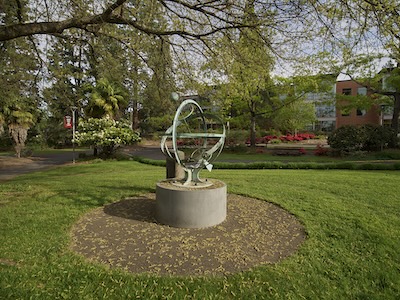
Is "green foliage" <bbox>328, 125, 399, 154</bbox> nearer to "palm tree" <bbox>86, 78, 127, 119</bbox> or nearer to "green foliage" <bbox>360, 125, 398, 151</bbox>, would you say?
"green foliage" <bbox>360, 125, 398, 151</bbox>

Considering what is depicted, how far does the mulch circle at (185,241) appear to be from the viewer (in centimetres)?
362

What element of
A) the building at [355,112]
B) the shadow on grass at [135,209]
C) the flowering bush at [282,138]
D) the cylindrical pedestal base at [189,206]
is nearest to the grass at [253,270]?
the shadow on grass at [135,209]

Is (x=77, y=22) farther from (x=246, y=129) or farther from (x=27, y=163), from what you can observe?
(x=246, y=129)

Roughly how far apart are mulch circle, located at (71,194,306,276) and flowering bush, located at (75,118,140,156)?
13.0m

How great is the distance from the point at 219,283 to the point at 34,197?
230 inches

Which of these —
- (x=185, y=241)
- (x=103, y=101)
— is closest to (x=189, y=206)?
(x=185, y=241)

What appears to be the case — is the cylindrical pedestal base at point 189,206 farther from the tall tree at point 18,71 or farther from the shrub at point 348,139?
the shrub at point 348,139

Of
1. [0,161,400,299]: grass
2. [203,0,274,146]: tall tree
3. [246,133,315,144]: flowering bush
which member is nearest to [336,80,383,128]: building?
[246,133,315,144]: flowering bush

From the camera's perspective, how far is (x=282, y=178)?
379 inches

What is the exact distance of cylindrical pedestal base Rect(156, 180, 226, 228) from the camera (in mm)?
4809

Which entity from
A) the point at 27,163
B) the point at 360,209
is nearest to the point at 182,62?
the point at 360,209

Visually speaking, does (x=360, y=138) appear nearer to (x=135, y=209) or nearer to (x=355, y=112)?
(x=135, y=209)

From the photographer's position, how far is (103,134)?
59.1ft

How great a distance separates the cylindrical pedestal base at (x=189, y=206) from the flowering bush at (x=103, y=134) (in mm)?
14098
